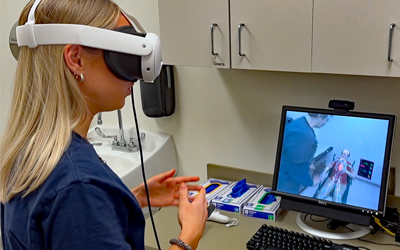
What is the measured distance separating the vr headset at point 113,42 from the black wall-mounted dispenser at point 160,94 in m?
1.00

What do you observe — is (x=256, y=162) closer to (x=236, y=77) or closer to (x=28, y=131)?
(x=236, y=77)

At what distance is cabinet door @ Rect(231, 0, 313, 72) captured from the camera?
1.35 m

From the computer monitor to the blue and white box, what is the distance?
0.16 m

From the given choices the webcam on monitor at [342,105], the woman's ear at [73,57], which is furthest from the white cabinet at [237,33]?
the woman's ear at [73,57]

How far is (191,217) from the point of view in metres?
1.08

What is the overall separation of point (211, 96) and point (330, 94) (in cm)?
54

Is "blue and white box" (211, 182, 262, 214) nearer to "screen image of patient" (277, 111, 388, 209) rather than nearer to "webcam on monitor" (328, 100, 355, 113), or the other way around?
"screen image of patient" (277, 111, 388, 209)

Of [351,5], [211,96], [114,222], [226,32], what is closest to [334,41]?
[351,5]

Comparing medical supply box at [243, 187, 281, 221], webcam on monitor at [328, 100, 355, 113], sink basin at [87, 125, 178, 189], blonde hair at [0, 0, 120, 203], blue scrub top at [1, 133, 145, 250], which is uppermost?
blonde hair at [0, 0, 120, 203]

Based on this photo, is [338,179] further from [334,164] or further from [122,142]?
[122,142]

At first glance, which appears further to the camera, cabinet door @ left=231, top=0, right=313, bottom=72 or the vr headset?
cabinet door @ left=231, top=0, right=313, bottom=72

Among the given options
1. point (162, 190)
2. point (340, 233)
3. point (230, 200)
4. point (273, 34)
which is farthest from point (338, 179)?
point (162, 190)

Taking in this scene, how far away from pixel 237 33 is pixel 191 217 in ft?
2.26

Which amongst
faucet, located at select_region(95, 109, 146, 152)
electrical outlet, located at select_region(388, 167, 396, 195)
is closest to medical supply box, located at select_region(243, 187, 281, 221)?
electrical outlet, located at select_region(388, 167, 396, 195)
